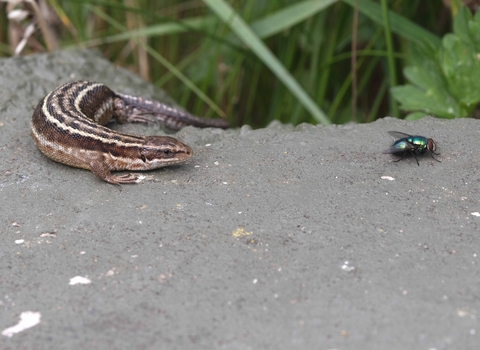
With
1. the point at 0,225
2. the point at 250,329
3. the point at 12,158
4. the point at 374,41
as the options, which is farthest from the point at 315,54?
the point at 250,329

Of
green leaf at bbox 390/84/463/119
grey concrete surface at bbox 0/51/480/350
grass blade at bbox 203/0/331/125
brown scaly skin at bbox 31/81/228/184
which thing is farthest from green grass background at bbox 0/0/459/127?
grey concrete surface at bbox 0/51/480/350

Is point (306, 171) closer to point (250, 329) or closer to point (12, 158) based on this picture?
point (250, 329)

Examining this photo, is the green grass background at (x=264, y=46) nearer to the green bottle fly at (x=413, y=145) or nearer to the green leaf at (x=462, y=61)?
the green leaf at (x=462, y=61)

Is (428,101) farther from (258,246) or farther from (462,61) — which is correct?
(258,246)

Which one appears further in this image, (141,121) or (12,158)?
(141,121)

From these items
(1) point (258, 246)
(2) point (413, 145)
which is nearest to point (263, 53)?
(2) point (413, 145)

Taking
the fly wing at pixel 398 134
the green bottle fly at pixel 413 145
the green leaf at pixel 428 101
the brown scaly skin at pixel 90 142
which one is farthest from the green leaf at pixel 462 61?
the brown scaly skin at pixel 90 142
